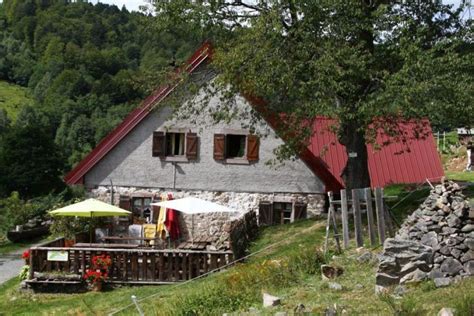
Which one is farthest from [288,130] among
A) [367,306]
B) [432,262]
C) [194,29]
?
[367,306]

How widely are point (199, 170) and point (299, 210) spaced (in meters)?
4.18

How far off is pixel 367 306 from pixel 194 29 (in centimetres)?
1265

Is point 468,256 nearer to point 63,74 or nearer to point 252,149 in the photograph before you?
point 252,149

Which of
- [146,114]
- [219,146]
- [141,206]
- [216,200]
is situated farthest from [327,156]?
[141,206]

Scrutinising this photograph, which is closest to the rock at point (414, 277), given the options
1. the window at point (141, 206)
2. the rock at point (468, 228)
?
the rock at point (468, 228)

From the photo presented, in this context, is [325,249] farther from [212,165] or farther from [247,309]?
[212,165]

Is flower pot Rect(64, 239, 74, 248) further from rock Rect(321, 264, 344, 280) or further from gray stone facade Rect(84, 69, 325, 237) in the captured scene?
rock Rect(321, 264, 344, 280)

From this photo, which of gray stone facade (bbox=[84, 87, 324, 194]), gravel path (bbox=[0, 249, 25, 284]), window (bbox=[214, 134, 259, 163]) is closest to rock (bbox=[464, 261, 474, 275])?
gravel path (bbox=[0, 249, 25, 284])

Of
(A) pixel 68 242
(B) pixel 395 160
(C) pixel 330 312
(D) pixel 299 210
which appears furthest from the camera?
(B) pixel 395 160

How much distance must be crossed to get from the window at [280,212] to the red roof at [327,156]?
4.59 ft

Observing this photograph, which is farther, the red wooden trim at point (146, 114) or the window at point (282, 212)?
the window at point (282, 212)

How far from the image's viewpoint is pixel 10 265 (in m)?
22.6

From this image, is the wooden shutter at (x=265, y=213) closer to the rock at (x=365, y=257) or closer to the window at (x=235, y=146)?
the window at (x=235, y=146)

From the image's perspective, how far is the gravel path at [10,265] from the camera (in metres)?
20.8
